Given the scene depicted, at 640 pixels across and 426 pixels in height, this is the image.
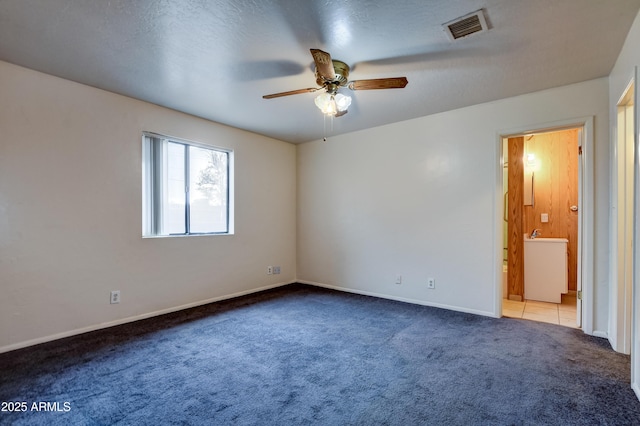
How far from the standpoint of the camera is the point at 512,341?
2805 mm

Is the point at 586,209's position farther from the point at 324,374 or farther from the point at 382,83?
the point at 324,374

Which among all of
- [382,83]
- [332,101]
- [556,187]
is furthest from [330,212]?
[556,187]

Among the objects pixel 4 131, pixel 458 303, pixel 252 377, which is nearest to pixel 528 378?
pixel 458 303

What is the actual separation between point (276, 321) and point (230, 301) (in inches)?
43.5

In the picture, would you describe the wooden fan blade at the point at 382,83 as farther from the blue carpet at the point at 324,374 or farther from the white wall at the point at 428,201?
the blue carpet at the point at 324,374

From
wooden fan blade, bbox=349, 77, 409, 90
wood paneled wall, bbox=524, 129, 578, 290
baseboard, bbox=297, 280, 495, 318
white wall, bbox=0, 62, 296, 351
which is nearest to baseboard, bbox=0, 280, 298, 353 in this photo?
white wall, bbox=0, 62, 296, 351

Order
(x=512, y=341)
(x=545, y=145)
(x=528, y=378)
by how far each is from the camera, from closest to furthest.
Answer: (x=528, y=378) → (x=512, y=341) → (x=545, y=145)

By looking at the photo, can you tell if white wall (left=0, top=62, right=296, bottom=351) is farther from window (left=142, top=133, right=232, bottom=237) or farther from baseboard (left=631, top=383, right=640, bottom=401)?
baseboard (left=631, top=383, right=640, bottom=401)

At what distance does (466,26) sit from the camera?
6.92ft

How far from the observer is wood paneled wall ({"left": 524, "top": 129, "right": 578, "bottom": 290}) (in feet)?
15.2

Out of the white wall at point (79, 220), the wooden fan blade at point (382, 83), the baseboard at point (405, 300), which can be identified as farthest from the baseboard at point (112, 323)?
the wooden fan blade at point (382, 83)

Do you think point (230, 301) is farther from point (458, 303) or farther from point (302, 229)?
point (458, 303)

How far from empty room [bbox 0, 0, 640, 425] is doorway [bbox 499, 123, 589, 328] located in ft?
0.11

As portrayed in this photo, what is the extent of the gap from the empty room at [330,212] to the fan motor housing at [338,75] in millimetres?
21
